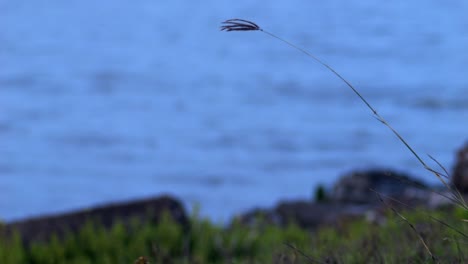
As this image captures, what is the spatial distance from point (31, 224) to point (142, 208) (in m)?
1.05

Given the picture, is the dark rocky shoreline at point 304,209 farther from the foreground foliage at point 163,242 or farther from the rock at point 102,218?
the foreground foliage at point 163,242

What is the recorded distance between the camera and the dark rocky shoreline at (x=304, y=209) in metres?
8.66

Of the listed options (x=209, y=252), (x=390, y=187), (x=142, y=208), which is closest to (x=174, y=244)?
(x=209, y=252)

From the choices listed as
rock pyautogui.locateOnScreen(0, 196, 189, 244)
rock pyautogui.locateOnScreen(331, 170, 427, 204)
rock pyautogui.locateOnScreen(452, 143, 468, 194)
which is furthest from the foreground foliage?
rock pyautogui.locateOnScreen(331, 170, 427, 204)

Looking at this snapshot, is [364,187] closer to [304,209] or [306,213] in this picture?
[304,209]

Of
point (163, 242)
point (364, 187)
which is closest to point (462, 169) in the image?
point (364, 187)

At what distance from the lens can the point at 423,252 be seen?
14.3ft

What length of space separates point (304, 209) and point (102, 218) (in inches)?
132

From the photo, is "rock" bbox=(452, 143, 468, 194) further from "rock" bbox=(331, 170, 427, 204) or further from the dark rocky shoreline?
"rock" bbox=(331, 170, 427, 204)

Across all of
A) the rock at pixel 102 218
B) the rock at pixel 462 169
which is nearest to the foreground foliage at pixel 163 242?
the rock at pixel 102 218

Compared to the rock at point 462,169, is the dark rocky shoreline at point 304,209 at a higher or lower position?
lower

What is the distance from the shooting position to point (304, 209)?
11.5 meters

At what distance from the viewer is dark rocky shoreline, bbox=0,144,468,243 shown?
28.4ft

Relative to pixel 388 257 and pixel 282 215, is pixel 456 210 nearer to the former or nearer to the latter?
pixel 282 215
